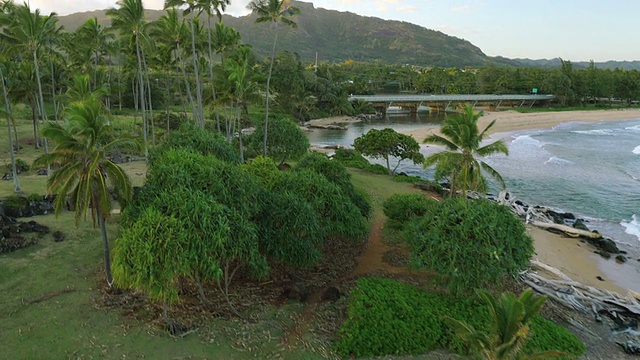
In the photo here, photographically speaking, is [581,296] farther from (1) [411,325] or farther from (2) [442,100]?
(2) [442,100]

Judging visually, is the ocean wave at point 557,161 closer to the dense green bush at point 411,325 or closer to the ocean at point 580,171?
the ocean at point 580,171

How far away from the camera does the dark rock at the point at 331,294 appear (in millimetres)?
15484

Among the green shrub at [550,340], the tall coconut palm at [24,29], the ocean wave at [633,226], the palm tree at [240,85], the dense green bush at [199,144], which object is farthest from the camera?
the palm tree at [240,85]

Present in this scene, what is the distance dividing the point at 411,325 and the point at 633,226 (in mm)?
24792

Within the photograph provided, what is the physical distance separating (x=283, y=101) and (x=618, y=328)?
68768 millimetres

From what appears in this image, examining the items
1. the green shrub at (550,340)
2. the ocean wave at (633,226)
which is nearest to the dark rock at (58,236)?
the green shrub at (550,340)

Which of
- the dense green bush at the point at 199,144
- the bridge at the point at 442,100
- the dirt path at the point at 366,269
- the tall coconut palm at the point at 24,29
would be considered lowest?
the dirt path at the point at 366,269

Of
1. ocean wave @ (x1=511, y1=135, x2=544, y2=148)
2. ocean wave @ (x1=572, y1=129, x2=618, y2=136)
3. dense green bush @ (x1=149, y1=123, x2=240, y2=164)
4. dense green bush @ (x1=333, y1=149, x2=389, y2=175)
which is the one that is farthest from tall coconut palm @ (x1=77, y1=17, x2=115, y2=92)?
ocean wave @ (x1=572, y1=129, x2=618, y2=136)

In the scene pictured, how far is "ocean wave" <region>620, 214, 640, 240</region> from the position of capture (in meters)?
28.2

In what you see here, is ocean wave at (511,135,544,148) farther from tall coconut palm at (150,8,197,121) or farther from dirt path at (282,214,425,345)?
tall coconut palm at (150,8,197,121)

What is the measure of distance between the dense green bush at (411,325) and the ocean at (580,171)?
1032 centimetres

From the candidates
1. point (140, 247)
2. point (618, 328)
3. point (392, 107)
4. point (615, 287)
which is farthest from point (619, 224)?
point (392, 107)

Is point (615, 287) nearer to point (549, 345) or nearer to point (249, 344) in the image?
point (549, 345)

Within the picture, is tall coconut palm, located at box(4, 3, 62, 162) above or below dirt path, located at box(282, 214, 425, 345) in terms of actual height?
above
